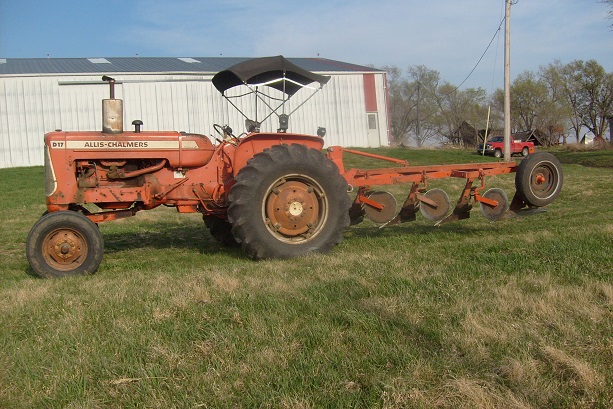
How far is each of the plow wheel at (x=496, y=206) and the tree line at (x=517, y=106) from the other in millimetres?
44189

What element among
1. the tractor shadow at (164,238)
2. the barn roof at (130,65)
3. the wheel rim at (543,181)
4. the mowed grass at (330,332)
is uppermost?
the barn roof at (130,65)

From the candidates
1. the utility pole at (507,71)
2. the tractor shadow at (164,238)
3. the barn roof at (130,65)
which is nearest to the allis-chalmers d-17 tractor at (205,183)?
the tractor shadow at (164,238)

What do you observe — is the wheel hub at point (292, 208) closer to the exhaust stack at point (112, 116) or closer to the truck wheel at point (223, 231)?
the truck wheel at point (223, 231)

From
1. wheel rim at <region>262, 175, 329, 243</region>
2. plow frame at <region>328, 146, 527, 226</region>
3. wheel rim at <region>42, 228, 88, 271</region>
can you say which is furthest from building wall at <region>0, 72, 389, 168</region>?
wheel rim at <region>42, 228, 88, 271</region>

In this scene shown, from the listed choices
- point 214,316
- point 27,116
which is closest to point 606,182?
point 214,316

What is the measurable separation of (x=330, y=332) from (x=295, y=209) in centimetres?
340

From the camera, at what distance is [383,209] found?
809 centimetres

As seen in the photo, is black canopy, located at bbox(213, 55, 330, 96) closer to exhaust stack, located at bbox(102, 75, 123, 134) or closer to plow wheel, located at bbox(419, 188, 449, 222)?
exhaust stack, located at bbox(102, 75, 123, 134)

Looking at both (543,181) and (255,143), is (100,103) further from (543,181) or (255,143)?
(543,181)

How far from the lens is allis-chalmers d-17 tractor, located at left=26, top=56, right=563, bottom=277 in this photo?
20.8ft

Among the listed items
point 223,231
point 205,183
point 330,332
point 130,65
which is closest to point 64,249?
point 205,183

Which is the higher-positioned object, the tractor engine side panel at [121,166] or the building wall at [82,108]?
the building wall at [82,108]

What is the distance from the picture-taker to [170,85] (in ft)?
104

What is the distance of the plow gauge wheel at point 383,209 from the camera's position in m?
8.05
